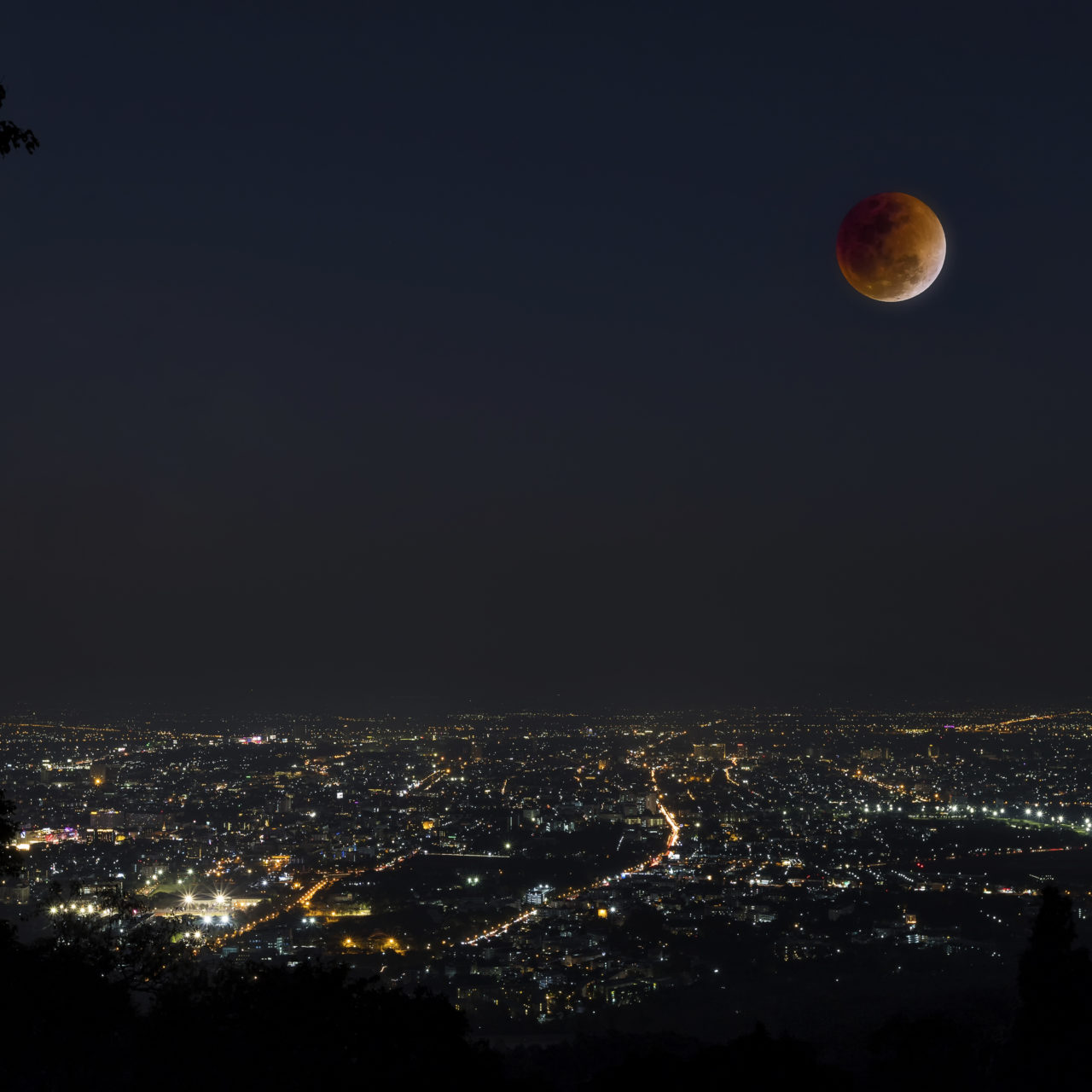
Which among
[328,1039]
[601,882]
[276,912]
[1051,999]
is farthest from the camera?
[601,882]

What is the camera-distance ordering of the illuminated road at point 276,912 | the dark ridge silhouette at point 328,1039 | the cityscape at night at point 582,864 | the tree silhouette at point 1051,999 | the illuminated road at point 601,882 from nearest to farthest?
the dark ridge silhouette at point 328,1039, the tree silhouette at point 1051,999, the cityscape at night at point 582,864, the illuminated road at point 276,912, the illuminated road at point 601,882

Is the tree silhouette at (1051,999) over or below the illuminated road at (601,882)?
over

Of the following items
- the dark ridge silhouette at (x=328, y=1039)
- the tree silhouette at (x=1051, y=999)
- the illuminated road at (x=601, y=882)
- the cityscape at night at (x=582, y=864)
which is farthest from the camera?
the illuminated road at (x=601, y=882)

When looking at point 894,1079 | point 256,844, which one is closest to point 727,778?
point 256,844

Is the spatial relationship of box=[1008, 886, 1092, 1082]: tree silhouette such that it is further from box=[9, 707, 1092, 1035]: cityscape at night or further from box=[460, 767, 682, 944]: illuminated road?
box=[460, 767, 682, 944]: illuminated road

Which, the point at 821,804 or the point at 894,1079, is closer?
the point at 894,1079

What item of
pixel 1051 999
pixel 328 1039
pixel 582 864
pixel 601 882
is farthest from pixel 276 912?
pixel 1051 999

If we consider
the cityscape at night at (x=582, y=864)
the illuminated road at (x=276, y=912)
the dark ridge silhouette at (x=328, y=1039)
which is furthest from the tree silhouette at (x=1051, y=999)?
the illuminated road at (x=276, y=912)

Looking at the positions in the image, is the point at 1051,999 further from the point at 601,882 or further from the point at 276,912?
the point at 601,882

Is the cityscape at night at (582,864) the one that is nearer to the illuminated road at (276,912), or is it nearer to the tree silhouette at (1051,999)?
the illuminated road at (276,912)

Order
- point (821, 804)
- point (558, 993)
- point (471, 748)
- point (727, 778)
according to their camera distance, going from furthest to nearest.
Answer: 1. point (471, 748)
2. point (727, 778)
3. point (821, 804)
4. point (558, 993)

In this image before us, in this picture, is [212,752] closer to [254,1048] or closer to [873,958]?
[873,958]
